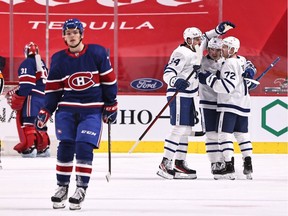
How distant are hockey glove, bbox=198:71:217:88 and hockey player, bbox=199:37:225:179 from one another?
0.11 m

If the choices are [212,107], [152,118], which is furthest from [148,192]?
[152,118]

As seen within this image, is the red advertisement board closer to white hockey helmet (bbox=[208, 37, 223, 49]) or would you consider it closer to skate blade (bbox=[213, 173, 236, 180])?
white hockey helmet (bbox=[208, 37, 223, 49])

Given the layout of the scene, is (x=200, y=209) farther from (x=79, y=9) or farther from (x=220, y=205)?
(x=79, y=9)

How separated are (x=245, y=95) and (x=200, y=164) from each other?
190 centimetres

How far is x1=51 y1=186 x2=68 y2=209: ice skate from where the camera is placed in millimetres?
6328

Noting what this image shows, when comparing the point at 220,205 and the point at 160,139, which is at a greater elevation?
the point at 220,205

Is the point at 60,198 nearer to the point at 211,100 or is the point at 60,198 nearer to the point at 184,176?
the point at 184,176

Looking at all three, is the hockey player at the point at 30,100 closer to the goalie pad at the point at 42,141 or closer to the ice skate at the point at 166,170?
the goalie pad at the point at 42,141

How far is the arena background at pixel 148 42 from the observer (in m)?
12.6

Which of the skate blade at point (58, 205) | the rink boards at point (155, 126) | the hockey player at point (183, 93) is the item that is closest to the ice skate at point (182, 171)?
the hockey player at point (183, 93)

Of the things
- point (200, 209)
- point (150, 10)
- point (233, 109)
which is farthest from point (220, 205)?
point (150, 10)

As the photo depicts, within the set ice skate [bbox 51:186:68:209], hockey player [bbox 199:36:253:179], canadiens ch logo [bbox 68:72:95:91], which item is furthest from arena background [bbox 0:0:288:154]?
canadiens ch logo [bbox 68:72:95:91]

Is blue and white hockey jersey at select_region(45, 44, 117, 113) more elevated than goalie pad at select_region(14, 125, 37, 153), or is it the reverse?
blue and white hockey jersey at select_region(45, 44, 117, 113)

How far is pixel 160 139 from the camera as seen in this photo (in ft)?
41.7
